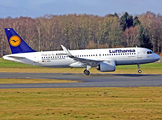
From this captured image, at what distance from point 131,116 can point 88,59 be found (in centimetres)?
2860

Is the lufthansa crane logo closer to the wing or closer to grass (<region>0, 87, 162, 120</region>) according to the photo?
the wing

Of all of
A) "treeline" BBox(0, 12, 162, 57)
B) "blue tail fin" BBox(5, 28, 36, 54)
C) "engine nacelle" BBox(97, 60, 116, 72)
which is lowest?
"engine nacelle" BBox(97, 60, 116, 72)

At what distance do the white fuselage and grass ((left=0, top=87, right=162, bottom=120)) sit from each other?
19455mm

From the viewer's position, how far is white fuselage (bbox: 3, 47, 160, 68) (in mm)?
44438

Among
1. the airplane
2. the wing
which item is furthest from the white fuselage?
the wing

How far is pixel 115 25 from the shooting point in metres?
132

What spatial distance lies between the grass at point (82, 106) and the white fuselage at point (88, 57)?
19455mm

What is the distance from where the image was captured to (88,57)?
147 ft

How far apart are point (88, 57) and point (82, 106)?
25932mm

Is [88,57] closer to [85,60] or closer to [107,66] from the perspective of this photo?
Result: [85,60]

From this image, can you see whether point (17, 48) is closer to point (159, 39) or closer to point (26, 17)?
point (159, 39)

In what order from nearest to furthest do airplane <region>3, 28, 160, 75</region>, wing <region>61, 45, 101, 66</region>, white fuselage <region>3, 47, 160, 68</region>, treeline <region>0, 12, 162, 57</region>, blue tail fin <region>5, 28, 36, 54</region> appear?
wing <region>61, 45, 101, 66</region> < airplane <region>3, 28, 160, 75</region> < white fuselage <region>3, 47, 160, 68</region> < blue tail fin <region>5, 28, 36, 54</region> < treeline <region>0, 12, 162, 57</region>

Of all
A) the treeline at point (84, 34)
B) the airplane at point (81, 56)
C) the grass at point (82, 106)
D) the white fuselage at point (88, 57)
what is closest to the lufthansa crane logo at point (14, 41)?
the airplane at point (81, 56)

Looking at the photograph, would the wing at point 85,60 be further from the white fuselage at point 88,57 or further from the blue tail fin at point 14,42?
the blue tail fin at point 14,42
